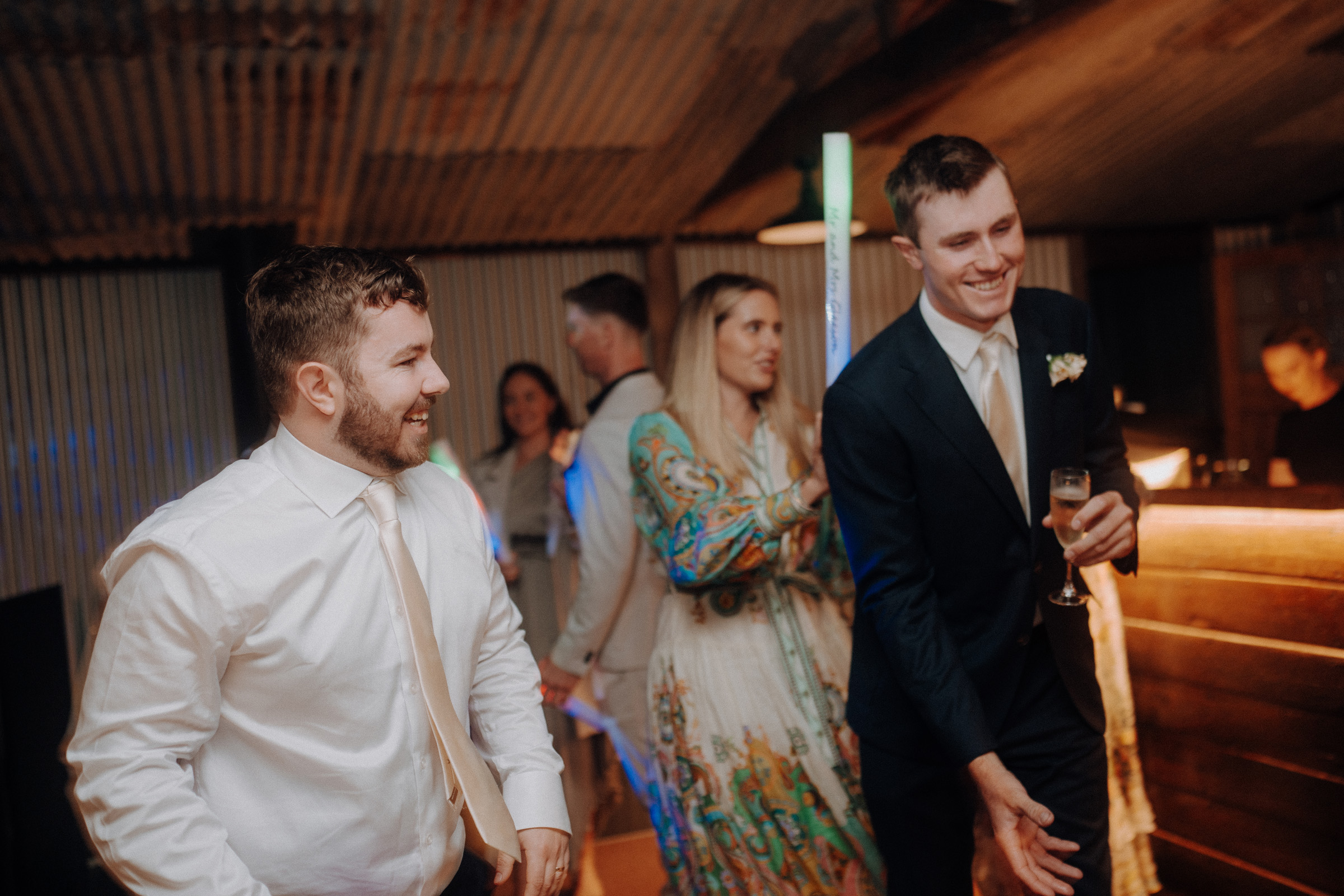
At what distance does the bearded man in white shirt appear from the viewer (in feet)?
4.38

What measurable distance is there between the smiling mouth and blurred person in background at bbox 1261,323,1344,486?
3357 mm

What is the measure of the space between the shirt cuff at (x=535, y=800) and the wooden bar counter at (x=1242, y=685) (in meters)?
2.02

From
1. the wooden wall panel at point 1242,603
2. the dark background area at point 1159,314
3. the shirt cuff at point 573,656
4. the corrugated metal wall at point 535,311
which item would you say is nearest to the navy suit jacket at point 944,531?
the wooden wall panel at point 1242,603

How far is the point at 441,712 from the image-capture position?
4.92ft

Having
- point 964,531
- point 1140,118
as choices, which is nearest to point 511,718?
point 964,531

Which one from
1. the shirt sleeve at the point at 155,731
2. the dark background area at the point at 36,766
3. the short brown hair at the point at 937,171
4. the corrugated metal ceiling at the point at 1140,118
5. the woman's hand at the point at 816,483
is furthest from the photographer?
the corrugated metal ceiling at the point at 1140,118

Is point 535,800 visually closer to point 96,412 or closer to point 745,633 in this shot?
point 745,633

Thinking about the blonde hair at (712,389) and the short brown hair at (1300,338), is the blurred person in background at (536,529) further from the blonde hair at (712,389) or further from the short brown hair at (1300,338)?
the short brown hair at (1300,338)

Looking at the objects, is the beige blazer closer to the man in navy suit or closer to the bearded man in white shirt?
the man in navy suit

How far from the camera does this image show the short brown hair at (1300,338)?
4570 mm

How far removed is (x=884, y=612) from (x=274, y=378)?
1.09m

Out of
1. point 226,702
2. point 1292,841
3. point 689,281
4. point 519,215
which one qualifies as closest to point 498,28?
point 519,215

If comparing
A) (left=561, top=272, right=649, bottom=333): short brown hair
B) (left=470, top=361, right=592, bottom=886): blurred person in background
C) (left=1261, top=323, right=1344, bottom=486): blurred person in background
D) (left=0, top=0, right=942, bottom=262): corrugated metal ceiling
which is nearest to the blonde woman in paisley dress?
(left=561, top=272, right=649, bottom=333): short brown hair

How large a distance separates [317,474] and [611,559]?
63.0 inches
